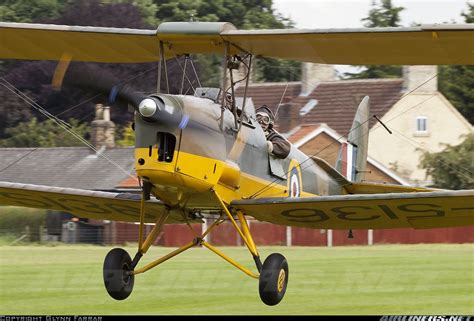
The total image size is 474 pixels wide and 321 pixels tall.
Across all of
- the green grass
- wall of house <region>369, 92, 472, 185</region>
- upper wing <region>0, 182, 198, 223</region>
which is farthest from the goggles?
wall of house <region>369, 92, 472, 185</region>

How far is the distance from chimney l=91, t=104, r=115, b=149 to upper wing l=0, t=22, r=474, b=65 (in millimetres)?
5705

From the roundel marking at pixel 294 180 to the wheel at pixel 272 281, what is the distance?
125 cm

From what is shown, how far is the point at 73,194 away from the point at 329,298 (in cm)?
256

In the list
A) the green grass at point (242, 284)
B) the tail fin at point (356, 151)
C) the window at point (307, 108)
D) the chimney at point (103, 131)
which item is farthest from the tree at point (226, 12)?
the tail fin at point (356, 151)

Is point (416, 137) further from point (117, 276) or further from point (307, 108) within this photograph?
point (117, 276)

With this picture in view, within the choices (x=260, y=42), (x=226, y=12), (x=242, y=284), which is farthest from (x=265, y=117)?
(x=226, y=12)

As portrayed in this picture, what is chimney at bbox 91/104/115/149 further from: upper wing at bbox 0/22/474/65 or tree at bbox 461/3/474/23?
tree at bbox 461/3/474/23

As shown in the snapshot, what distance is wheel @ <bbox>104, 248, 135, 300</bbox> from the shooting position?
8.52m

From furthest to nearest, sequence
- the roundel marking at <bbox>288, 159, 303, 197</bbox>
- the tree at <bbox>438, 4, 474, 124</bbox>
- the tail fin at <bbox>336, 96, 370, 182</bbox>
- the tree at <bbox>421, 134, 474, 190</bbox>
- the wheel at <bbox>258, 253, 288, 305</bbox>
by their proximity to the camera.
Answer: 1. the tree at <bbox>438, 4, 474, 124</bbox>
2. the tree at <bbox>421, 134, 474, 190</bbox>
3. the tail fin at <bbox>336, 96, 370, 182</bbox>
4. the roundel marking at <bbox>288, 159, 303, 197</bbox>
5. the wheel at <bbox>258, 253, 288, 305</bbox>

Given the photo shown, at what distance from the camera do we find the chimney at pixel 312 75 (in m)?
15.2

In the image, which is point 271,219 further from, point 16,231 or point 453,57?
point 16,231

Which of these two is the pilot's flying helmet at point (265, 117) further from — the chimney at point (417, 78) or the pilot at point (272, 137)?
the chimney at point (417, 78)

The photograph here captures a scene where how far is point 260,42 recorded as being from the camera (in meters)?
8.82

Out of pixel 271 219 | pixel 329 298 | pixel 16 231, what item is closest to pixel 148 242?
pixel 271 219
